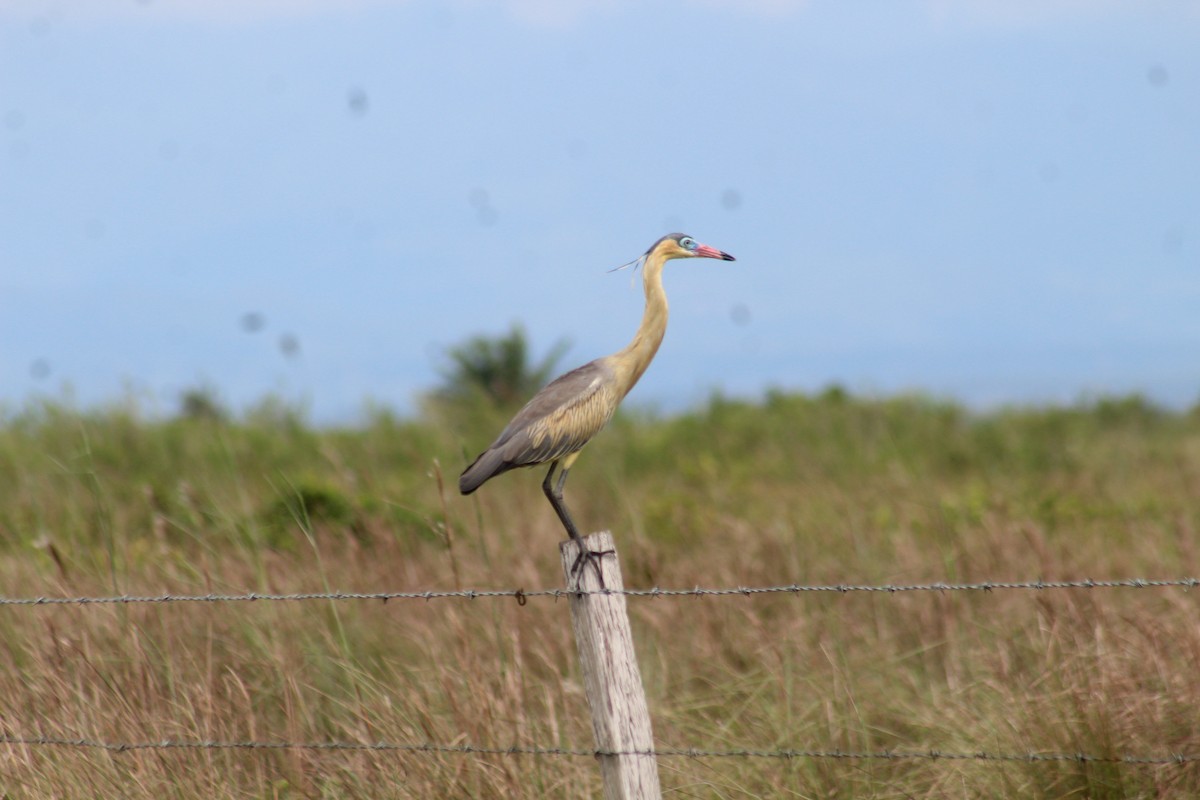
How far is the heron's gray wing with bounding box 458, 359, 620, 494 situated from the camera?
12.0ft

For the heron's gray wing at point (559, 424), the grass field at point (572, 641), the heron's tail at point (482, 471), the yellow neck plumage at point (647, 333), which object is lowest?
the grass field at point (572, 641)

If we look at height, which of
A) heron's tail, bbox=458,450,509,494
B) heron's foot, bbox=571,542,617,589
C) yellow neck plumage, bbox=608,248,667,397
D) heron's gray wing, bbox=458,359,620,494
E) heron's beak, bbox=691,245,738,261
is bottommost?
heron's foot, bbox=571,542,617,589

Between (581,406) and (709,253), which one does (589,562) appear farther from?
(709,253)

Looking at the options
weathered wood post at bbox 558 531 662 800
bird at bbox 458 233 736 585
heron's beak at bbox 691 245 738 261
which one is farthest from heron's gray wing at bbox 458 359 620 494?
heron's beak at bbox 691 245 738 261

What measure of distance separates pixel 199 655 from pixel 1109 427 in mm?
15224

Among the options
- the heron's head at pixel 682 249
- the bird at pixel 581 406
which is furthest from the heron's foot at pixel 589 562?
the heron's head at pixel 682 249

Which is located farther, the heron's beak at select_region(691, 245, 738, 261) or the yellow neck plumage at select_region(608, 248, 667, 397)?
the heron's beak at select_region(691, 245, 738, 261)

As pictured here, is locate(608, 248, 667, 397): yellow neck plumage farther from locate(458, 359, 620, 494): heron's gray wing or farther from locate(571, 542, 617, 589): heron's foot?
locate(571, 542, 617, 589): heron's foot

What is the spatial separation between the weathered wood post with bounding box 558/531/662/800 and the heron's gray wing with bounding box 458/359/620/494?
312 mm

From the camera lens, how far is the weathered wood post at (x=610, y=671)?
3.52 meters

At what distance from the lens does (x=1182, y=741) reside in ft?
14.4

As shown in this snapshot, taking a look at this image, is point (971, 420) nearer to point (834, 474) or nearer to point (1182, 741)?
point (834, 474)

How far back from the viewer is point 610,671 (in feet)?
11.6

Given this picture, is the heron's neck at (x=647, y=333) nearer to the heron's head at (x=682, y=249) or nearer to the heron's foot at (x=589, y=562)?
the heron's head at (x=682, y=249)
